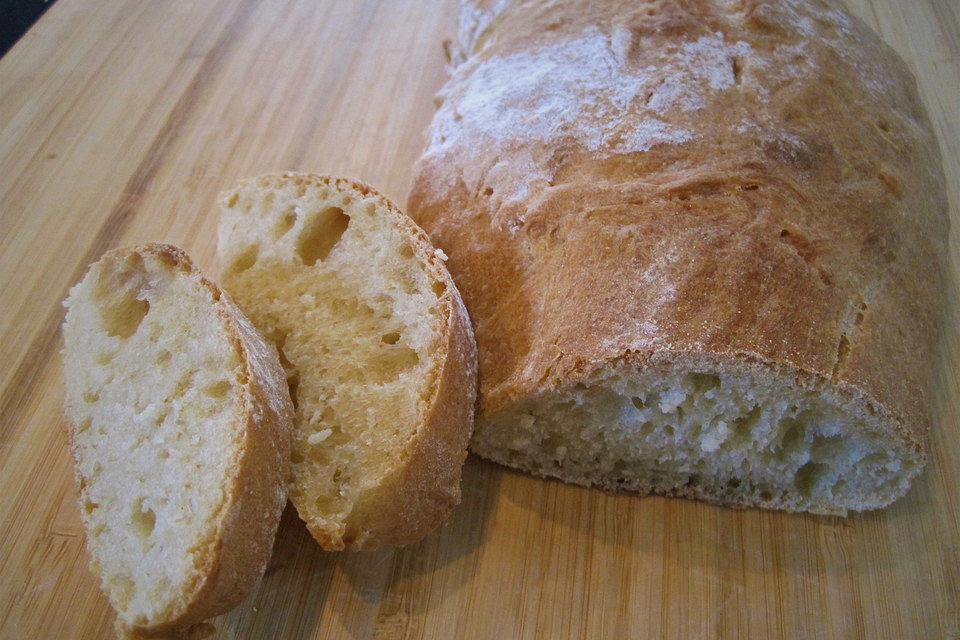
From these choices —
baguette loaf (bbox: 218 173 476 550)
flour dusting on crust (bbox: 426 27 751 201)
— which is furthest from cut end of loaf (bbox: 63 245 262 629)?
flour dusting on crust (bbox: 426 27 751 201)

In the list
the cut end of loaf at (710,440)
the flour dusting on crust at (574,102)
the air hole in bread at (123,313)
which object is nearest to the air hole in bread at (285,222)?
the air hole in bread at (123,313)

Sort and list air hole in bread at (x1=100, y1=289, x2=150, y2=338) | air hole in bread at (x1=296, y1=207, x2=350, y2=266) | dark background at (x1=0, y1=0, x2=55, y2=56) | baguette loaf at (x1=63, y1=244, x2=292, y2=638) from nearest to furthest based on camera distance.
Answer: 1. baguette loaf at (x1=63, y1=244, x2=292, y2=638)
2. air hole in bread at (x1=100, y1=289, x2=150, y2=338)
3. air hole in bread at (x1=296, y1=207, x2=350, y2=266)
4. dark background at (x1=0, y1=0, x2=55, y2=56)

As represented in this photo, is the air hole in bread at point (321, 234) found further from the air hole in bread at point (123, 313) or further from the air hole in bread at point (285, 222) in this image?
the air hole in bread at point (123, 313)

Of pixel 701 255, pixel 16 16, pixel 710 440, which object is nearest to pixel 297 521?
pixel 710 440

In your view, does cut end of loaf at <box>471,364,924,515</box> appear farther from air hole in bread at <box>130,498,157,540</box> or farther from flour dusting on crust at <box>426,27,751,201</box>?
air hole in bread at <box>130,498,157,540</box>

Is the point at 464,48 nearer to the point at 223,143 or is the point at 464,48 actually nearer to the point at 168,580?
the point at 223,143

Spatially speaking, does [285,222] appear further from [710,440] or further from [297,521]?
[710,440]
